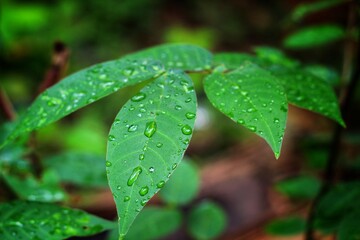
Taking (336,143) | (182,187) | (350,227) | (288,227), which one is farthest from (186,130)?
(288,227)

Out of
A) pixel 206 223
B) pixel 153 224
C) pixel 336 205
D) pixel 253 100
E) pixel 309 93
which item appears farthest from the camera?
pixel 206 223

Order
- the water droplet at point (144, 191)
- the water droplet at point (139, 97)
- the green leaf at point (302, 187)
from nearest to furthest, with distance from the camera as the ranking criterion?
the water droplet at point (144, 191) → the water droplet at point (139, 97) → the green leaf at point (302, 187)

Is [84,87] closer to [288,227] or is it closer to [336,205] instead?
[336,205]

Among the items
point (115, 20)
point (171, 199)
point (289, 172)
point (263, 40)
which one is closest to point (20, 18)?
point (115, 20)

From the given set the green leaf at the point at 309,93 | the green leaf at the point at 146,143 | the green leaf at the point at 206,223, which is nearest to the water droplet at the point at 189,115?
the green leaf at the point at 146,143

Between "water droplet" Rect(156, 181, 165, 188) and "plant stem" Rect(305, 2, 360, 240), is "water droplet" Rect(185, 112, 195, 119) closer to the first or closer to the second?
"water droplet" Rect(156, 181, 165, 188)

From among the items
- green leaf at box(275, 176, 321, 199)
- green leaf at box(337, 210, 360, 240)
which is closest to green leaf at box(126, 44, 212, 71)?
green leaf at box(337, 210, 360, 240)

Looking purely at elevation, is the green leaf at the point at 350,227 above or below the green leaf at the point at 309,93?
below

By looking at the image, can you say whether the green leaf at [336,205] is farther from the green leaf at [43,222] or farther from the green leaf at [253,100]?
the green leaf at [43,222]
